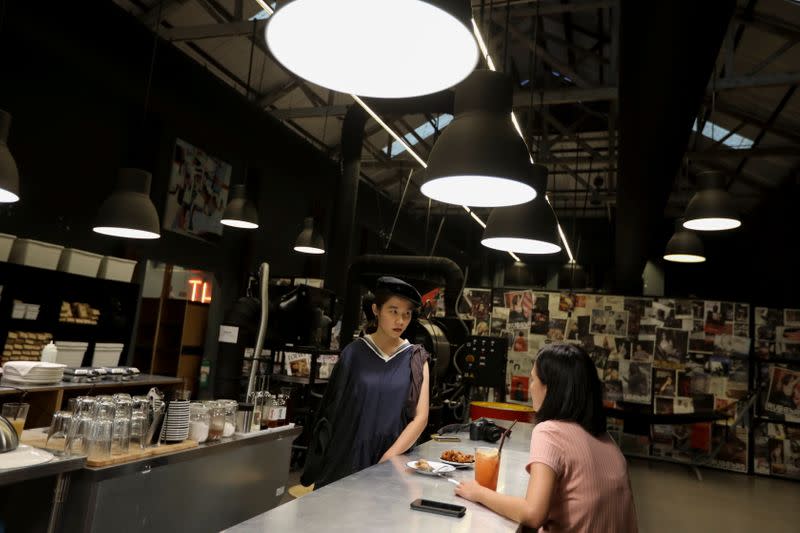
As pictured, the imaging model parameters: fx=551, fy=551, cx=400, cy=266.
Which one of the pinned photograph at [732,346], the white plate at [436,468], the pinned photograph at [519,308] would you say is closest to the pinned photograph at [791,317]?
the pinned photograph at [732,346]

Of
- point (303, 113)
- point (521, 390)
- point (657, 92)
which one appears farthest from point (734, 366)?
point (303, 113)

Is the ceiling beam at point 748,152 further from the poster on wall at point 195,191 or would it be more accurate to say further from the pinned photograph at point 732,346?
the poster on wall at point 195,191

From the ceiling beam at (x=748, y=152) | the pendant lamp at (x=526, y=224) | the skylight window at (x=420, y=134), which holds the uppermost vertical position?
the skylight window at (x=420, y=134)

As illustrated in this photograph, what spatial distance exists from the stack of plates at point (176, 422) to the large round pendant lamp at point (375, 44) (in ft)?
6.20

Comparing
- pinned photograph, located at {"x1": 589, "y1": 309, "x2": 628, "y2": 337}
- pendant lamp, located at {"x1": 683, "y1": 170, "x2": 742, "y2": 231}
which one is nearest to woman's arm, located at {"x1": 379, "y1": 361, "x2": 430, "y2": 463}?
pendant lamp, located at {"x1": 683, "y1": 170, "x2": 742, "y2": 231}

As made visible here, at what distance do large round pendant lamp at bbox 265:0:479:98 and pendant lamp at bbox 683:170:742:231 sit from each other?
14.6 feet

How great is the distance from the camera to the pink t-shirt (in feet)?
5.73

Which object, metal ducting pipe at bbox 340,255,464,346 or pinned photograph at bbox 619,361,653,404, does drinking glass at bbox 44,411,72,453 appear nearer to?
metal ducting pipe at bbox 340,255,464,346

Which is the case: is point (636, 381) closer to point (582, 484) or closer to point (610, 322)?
point (610, 322)

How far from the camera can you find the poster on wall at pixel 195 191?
295 inches

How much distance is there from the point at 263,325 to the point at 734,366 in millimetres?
6896

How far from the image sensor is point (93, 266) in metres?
6.11

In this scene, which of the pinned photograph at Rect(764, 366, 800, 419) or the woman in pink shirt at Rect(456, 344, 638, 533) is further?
the pinned photograph at Rect(764, 366, 800, 419)

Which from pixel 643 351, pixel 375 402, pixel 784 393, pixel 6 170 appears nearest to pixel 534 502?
pixel 375 402
